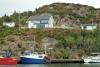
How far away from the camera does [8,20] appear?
14425cm

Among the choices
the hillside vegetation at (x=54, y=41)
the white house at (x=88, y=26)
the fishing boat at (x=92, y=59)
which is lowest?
the fishing boat at (x=92, y=59)

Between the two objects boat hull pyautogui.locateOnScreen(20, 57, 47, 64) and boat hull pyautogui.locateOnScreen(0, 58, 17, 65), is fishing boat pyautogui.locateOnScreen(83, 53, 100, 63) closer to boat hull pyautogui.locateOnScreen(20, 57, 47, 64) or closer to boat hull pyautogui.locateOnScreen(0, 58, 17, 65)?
boat hull pyautogui.locateOnScreen(20, 57, 47, 64)

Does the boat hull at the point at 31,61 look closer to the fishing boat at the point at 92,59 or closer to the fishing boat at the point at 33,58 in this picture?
the fishing boat at the point at 33,58

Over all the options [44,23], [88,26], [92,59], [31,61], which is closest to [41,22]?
[44,23]

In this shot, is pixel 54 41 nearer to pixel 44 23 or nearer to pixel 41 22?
pixel 41 22

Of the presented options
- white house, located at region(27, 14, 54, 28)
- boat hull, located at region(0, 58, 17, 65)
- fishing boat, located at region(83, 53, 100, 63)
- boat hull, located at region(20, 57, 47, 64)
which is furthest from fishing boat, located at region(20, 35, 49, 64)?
white house, located at region(27, 14, 54, 28)

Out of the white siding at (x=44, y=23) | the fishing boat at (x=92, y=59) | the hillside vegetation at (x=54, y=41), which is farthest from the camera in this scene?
the white siding at (x=44, y=23)

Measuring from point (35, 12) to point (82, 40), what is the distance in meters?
52.5

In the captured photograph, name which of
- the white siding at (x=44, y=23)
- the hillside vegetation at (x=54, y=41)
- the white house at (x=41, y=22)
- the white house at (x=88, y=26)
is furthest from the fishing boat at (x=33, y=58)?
the white house at (x=88, y=26)

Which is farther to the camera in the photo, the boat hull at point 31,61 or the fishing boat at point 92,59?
the fishing boat at point 92,59

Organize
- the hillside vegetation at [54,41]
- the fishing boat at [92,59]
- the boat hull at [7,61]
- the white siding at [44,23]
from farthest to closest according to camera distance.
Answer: the white siding at [44,23]
the hillside vegetation at [54,41]
the fishing boat at [92,59]
the boat hull at [7,61]

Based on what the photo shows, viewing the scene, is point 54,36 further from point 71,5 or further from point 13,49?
point 71,5

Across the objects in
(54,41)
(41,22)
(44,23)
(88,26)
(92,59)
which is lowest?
(92,59)

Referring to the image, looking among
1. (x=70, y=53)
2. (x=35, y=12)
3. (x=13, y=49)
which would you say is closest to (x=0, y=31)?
(x=13, y=49)
